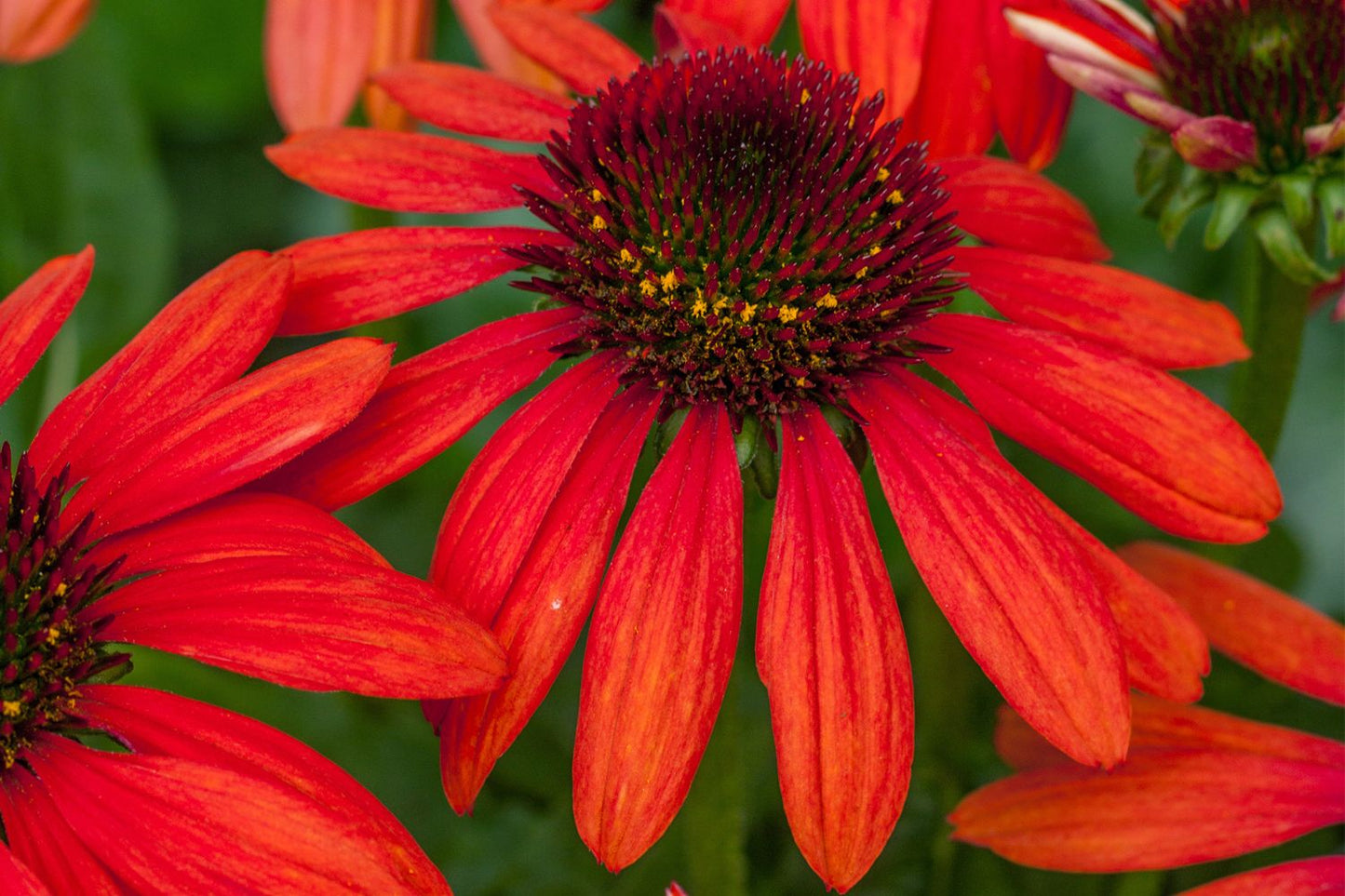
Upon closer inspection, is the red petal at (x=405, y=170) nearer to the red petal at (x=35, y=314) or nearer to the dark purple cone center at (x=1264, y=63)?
the red petal at (x=35, y=314)

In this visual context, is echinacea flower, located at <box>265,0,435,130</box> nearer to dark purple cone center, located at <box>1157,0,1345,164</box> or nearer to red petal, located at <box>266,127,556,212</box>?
red petal, located at <box>266,127,556,212</box>

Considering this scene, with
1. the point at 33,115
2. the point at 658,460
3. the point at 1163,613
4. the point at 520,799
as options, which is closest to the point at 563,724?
the point at 520,799

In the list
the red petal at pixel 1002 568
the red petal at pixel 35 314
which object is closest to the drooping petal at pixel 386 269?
the red petal at pixel 35 314

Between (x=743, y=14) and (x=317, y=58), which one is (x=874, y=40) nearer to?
(x=743, y=14)

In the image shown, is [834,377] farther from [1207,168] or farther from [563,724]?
[563,724]

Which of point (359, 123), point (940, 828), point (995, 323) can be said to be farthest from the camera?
point (359, 123)

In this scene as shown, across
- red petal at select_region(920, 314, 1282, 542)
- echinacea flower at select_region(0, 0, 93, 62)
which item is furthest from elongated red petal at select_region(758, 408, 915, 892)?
echinacea flower at select_region(0, 0, 93, 62)
